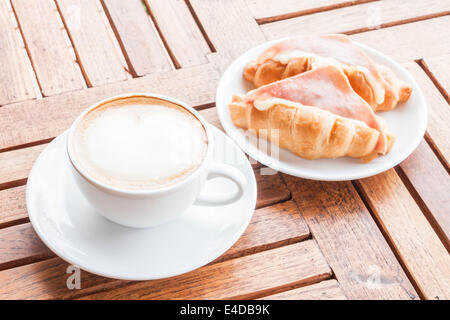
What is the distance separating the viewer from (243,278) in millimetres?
594

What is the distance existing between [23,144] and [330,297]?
0.46 m

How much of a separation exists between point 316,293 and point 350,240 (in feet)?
0.31

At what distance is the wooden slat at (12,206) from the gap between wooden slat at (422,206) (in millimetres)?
510

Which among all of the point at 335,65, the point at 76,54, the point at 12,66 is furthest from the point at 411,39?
the point at 12,66

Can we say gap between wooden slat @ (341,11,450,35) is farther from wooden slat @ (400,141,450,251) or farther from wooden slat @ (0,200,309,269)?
wooden slat @ (0,200,309,269)

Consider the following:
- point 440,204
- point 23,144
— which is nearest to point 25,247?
point 23,144

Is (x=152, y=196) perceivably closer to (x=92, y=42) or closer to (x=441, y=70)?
(x=92, y=42)

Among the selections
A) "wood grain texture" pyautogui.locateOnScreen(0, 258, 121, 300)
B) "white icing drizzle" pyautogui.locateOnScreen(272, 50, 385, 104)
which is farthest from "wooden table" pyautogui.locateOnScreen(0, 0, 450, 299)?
"white icing drizzle" pyautogui.locateOnScreen(272, 50, 385, 104)

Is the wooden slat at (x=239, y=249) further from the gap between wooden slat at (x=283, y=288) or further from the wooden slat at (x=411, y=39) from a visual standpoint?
the wooden slat at (x=411, y=39)

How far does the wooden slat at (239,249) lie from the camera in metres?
0.57

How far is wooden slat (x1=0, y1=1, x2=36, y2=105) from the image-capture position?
2.58 ft

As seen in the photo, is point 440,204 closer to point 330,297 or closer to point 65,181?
point 330,297

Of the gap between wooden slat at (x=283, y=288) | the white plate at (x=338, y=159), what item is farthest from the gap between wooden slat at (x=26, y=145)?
the gap between wooden slat at (x=283, y=288)

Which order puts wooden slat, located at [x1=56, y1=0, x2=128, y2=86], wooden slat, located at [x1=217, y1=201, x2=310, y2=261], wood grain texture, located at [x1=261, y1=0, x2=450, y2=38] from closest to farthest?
wooden slat, located at [x1=217, y1=201, x2=310, y2=261] < wooden slat, located at [x1=56, y1=0, x2=128, y2=86] < wood grain texture, located at [x1=261, y1=0, x2=450, y2=38]
